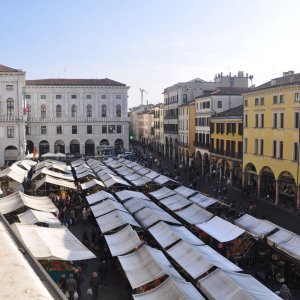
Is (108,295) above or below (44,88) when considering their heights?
below

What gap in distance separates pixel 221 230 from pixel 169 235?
131 inches

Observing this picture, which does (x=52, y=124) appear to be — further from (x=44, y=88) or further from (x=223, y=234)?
(x=223, y=234)

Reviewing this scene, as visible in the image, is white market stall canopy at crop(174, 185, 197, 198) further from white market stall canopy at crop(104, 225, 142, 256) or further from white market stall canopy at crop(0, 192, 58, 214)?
white market stall canopy at crop(104, 225, 142, 256)

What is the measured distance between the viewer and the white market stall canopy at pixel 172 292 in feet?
39.3

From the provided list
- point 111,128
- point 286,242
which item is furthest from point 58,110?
point 286,242

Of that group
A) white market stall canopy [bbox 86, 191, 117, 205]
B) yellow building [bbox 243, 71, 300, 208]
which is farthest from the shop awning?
yellow building [bbox 243, 71, 300, 208]

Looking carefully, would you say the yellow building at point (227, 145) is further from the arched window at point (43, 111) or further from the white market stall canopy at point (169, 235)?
the arched window at point (43, 111)

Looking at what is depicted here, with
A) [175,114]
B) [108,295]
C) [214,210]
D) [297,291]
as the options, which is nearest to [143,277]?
[108,295]

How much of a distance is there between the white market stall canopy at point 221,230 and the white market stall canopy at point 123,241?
401cm

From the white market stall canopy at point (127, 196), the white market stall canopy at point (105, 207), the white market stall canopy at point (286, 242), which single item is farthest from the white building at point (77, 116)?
the white market stall canopy at point (286, 242)

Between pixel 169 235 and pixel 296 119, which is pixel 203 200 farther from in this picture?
pixel 296 119

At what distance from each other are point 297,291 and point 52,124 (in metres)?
62.0

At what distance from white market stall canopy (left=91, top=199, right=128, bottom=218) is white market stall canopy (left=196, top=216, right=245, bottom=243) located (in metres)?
4.29

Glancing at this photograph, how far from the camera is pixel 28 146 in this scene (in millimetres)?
73875
